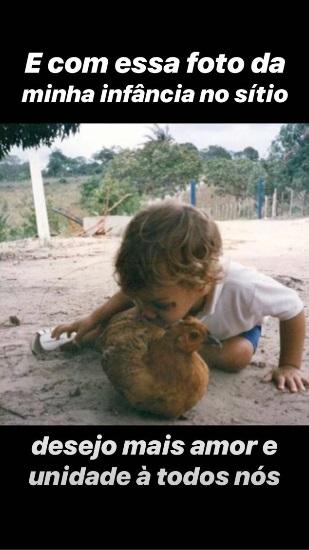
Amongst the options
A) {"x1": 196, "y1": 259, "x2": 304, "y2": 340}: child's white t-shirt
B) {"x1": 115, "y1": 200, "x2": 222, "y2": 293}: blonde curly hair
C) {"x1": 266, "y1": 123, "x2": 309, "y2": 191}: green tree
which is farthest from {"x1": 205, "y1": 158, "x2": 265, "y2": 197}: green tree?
{"x1": 115, "y1": 200, "x2": 222, "y2": 293}: blonde curly hair

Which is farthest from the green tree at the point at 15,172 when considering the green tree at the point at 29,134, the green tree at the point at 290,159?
the green tree at the point at 290,159

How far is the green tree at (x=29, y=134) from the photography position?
1.41 meters

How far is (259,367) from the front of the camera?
158 cm

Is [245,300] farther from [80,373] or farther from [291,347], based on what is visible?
[80,373]

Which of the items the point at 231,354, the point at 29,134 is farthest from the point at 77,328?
the point at 29,134

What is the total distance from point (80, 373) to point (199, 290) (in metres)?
0.46

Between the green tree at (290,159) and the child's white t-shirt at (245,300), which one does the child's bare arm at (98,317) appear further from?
the green tree at (290,159)

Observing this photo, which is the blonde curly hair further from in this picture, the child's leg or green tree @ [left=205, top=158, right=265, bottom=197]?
green tree @ [left=205, top=158, right=265, bottom=197]

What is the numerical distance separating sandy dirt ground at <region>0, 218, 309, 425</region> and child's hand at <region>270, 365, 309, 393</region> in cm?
3

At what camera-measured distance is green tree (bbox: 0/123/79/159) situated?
141 cm

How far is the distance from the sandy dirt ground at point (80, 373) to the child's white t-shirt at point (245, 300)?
177mm

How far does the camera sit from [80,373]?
1.48 meters
